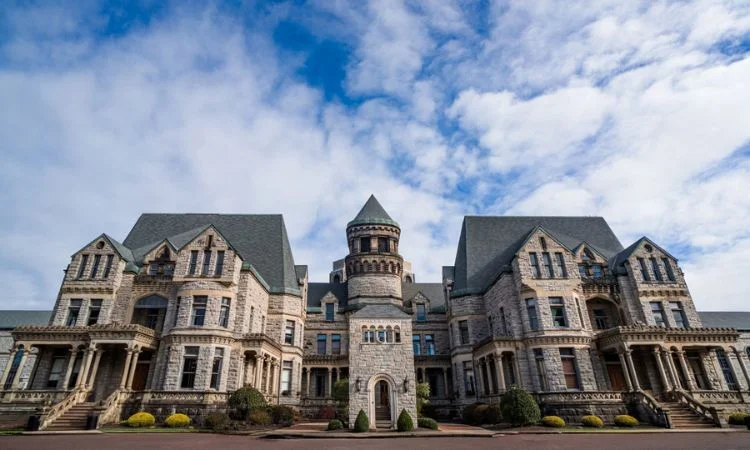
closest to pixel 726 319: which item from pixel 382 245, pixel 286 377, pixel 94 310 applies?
pixel 382 245

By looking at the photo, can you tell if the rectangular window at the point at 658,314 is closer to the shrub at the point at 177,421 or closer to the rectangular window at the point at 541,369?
the rectangular window at the point at 541,369

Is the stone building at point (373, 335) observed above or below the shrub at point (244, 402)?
above

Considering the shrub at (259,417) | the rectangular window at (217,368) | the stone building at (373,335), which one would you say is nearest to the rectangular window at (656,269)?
the stone building at (373,335)

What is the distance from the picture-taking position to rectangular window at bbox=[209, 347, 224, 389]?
26.7 meters

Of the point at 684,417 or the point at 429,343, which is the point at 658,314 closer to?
the point at 684,417

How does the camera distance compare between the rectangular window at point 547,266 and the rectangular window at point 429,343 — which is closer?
the rectangular window at point 547,266

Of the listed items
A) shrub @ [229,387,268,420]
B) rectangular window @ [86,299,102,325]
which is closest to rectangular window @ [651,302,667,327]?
shrub @ [229,387,268,420]

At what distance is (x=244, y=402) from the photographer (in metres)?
24.6

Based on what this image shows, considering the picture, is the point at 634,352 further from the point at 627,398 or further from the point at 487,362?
the point at 487,362

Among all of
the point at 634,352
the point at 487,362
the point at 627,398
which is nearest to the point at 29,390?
the point at 487,362

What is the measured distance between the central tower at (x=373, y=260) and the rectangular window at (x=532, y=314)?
15880mm

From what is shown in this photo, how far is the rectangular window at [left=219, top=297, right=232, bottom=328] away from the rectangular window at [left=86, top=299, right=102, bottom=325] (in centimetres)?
935

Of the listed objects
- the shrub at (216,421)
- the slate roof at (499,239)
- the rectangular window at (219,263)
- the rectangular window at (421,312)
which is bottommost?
the shrub at (216,421)

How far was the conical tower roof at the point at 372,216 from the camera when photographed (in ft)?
150
